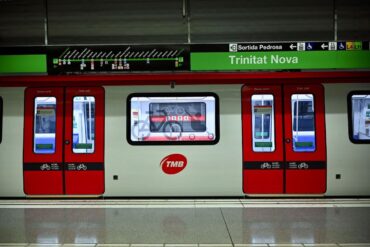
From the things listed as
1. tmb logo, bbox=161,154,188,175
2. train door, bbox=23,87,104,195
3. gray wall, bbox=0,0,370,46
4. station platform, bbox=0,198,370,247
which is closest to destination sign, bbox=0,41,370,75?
gray wall, bbox=0,0,370,46

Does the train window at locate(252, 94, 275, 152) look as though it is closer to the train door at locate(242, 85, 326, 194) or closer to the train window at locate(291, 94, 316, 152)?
the train door at locate(242, 85, 326, 194)

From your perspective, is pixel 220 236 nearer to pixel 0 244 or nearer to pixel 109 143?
pixel 0 244

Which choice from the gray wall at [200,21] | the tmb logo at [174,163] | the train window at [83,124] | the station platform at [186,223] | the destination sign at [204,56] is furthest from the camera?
the train window at [83,124]

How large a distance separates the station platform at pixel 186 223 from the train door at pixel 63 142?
0.99ft

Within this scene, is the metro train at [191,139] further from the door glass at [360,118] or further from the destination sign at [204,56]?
the destination sign at [204,56]

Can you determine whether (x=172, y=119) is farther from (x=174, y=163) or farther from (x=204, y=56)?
(x=204, y=56)

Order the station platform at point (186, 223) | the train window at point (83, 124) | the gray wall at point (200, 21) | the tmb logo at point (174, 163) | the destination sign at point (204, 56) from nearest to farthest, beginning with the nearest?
1. the station platform at point (186, 223)
2. the destination sign at point (204, 56)
3. the gray wall at point (200, 21)
4. the tmb logo at point (174, 163)
5. the train window at point (83, 124)

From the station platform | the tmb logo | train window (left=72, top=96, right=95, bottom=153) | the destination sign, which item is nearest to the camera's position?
the station platform

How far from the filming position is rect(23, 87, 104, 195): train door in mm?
6508

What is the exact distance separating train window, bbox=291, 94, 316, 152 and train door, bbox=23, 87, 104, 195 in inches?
122

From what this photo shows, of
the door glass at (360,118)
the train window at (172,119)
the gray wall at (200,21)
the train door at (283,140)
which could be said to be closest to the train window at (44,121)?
the gray wall at (200,21)

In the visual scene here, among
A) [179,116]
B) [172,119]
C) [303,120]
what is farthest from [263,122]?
[172,119]

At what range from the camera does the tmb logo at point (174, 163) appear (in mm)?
6422

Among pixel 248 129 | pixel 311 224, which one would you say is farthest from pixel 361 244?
pixel 248 129
